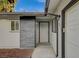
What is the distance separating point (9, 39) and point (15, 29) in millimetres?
771

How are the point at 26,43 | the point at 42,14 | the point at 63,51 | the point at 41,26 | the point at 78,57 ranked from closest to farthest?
the point at 78,57, the point at 63,51, the point at 42,14, the point at 26,43, the point at 41,26

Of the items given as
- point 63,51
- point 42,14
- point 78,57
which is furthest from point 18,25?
point 78,57

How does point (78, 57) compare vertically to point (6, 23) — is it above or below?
below

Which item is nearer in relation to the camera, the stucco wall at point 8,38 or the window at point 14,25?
the stucco wall at point 8,38

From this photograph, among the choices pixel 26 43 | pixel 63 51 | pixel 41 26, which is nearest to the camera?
pixel 63 51

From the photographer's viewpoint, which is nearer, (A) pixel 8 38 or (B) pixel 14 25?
(A) pixel 8 38

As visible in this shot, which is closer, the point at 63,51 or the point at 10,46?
the point at 63,51

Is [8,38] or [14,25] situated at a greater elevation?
[14,25]

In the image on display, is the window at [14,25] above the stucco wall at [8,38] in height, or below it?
above

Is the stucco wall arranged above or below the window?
below

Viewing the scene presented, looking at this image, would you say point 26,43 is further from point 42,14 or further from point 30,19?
point 42,14

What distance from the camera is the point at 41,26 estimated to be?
49.8 ft

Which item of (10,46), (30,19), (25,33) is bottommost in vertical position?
(10,46)

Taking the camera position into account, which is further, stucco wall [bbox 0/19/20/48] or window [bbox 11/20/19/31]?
window [bbox 11/20/19/31]
